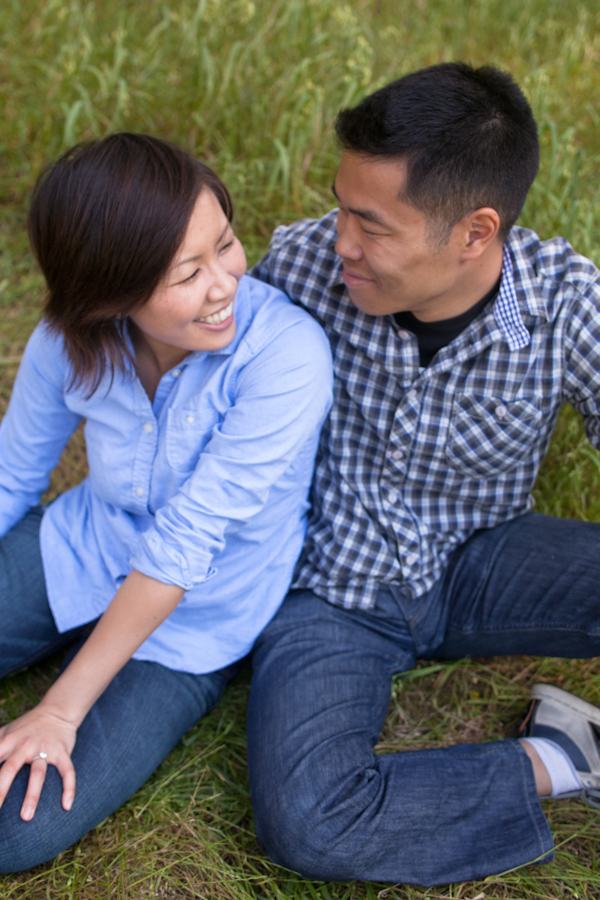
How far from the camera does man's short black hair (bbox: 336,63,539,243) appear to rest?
1.45m

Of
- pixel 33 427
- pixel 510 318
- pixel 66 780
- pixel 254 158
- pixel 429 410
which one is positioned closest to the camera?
pixel 66 780

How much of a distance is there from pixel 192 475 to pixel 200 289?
40 centimetres

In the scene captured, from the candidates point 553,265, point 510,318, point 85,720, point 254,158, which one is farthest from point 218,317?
point 254,158

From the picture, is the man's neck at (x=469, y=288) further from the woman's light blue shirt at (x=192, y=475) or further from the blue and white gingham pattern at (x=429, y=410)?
the woman's light blue shirt at (x=192, y=475)

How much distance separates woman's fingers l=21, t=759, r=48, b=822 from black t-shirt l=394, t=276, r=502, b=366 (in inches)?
49.3

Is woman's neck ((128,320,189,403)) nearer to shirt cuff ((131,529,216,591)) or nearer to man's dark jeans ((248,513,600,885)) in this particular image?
shirt cuff ((131,529,216,591))

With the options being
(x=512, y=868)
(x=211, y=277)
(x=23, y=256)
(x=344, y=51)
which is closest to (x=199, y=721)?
(x=512, y=868)

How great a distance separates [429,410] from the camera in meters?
1.72

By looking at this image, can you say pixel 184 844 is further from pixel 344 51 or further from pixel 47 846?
pixel 344 51

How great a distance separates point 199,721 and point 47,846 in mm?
508

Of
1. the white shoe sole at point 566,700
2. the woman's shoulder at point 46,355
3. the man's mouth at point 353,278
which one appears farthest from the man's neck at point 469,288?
the white shoe sole at point 566,700

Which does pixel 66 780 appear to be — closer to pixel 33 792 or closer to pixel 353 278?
pixel 33 792

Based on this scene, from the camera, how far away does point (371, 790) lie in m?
1.57

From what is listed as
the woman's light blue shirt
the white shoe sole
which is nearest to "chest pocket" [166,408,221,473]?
the woman's light blue shirt
